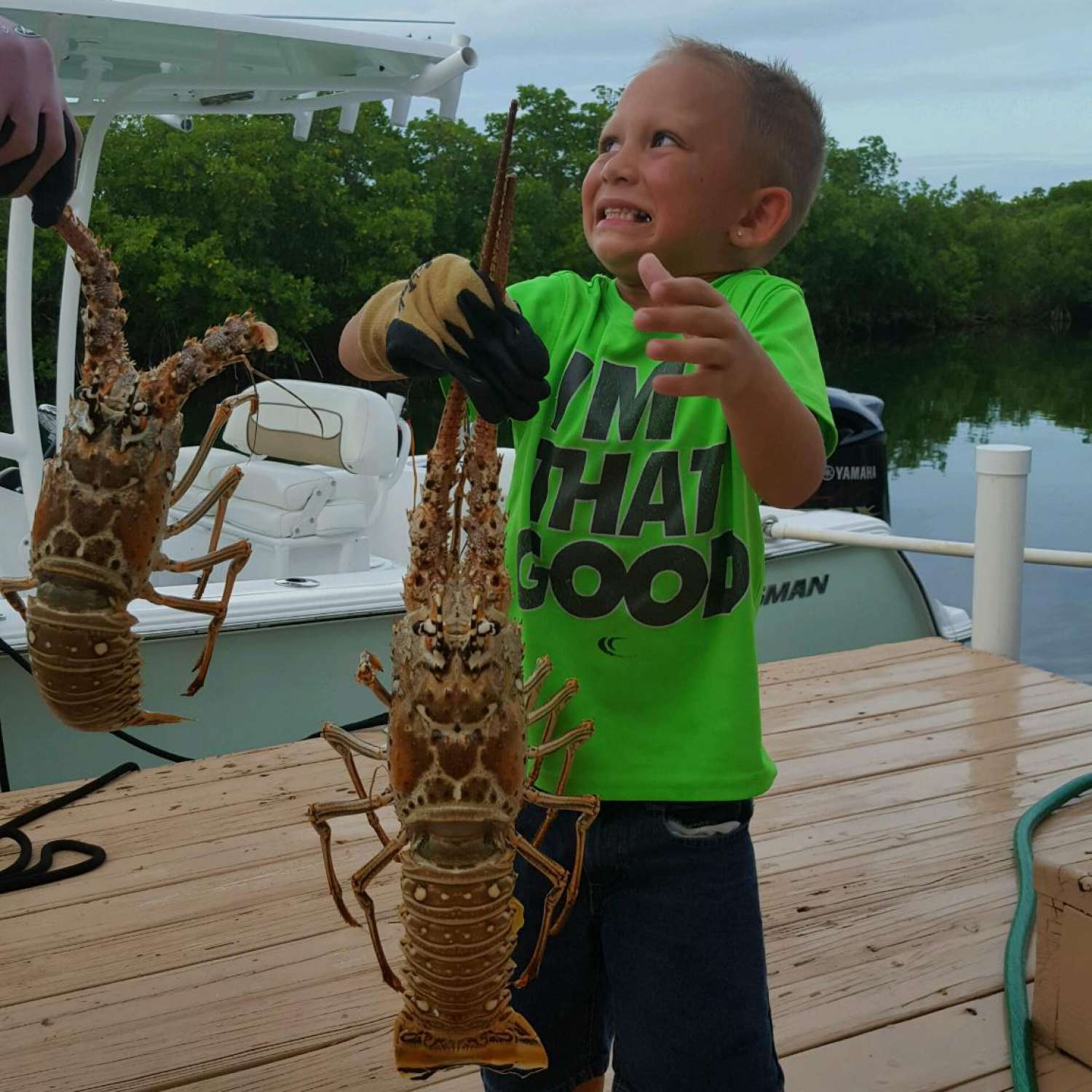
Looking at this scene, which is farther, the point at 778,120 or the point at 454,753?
the point at 778,120

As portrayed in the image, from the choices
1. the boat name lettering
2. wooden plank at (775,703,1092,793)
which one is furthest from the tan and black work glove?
the boat name lettering

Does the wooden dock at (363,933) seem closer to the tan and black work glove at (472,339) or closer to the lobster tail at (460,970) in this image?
the lobster tail at (460,970)

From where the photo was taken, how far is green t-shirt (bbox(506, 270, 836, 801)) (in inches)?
64.1

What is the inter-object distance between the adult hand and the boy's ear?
0.90 m

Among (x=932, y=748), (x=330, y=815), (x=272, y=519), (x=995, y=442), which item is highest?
(x=330, y=815)

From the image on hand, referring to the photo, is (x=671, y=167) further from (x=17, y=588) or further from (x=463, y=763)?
(x=17, y=588)

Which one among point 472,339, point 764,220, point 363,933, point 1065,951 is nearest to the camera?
point 472,339

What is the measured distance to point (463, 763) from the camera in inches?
55.7

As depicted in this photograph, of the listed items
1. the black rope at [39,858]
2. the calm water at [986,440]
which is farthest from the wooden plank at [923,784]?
the calm water at [986,440]

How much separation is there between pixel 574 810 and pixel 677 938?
0.80 ft

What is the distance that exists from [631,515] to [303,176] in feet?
52.2

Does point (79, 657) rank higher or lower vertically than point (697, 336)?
lower

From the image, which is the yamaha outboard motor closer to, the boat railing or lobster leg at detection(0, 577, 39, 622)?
the boat railing

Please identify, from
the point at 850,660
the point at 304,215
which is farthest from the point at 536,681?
the point at 304,215
